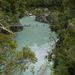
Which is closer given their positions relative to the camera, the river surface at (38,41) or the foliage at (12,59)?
the foliage at (12,59)

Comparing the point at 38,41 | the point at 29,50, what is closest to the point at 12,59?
the point at 29,50

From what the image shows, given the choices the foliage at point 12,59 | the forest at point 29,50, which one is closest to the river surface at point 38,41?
the forest at point 29,50

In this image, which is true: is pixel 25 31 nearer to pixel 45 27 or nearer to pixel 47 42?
pixel 45 27

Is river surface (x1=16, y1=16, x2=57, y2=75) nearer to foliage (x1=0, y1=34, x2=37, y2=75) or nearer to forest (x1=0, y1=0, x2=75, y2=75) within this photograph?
forest (x1=0, y1=0, x2=75, y2=75)

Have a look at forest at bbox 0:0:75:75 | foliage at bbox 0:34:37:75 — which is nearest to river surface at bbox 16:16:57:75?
forest at bbox 0:0:75:75

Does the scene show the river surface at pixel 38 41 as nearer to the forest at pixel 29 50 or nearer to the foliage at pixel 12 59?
the forest at pixel 29 50

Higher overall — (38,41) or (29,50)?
(29,50)

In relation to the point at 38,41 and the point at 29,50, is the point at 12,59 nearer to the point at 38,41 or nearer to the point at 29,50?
the point at 29,50

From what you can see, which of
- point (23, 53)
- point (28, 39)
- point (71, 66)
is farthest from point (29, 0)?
point (23, 53)

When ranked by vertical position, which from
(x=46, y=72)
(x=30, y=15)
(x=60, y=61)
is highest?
(x=60, y=61)
